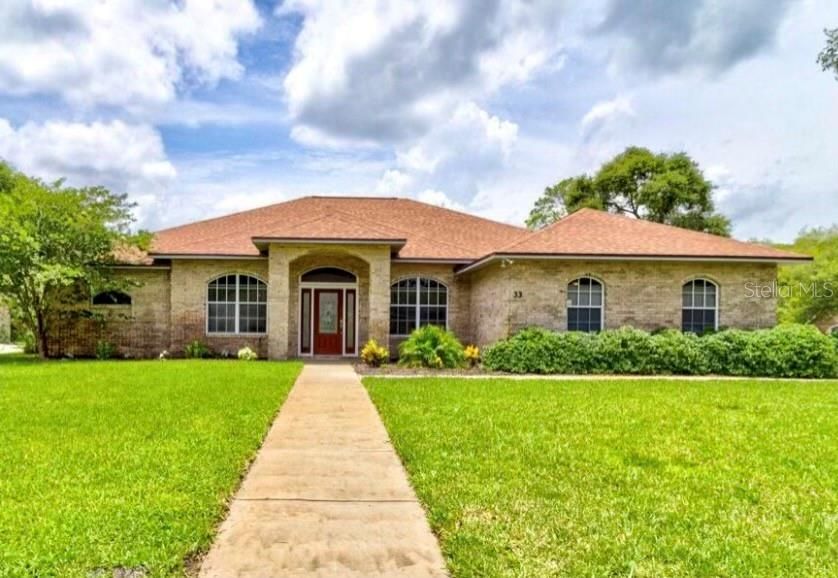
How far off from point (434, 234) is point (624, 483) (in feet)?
64.7

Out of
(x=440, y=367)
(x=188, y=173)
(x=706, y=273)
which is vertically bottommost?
(x=440, y=367)

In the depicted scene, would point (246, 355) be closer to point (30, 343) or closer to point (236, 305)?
point (236, 305)

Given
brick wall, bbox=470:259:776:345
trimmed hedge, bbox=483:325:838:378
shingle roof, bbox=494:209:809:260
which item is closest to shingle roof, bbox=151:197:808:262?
shingle roof, bbox=494:209:809:260

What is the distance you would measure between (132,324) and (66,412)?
528 inches

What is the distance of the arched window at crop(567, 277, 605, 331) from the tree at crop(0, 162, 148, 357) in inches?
532

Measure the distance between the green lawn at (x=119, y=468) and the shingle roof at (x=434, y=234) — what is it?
849 cm

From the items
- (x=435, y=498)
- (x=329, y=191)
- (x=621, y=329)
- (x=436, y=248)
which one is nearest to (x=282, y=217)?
(x=329, y=191)

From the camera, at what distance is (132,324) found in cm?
2217

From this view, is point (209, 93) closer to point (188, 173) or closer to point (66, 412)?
point (188, 173)

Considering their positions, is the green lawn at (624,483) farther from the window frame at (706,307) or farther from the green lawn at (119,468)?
the window frame at (706,307)

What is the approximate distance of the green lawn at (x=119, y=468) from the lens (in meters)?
4.26

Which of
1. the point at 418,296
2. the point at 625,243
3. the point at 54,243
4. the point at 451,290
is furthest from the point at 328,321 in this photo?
the point at 625,243

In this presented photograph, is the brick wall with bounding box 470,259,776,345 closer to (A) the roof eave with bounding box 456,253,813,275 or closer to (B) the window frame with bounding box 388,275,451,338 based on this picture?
(A) the roof eave with bounding box 456,253,813,275

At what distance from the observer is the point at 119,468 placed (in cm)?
629
